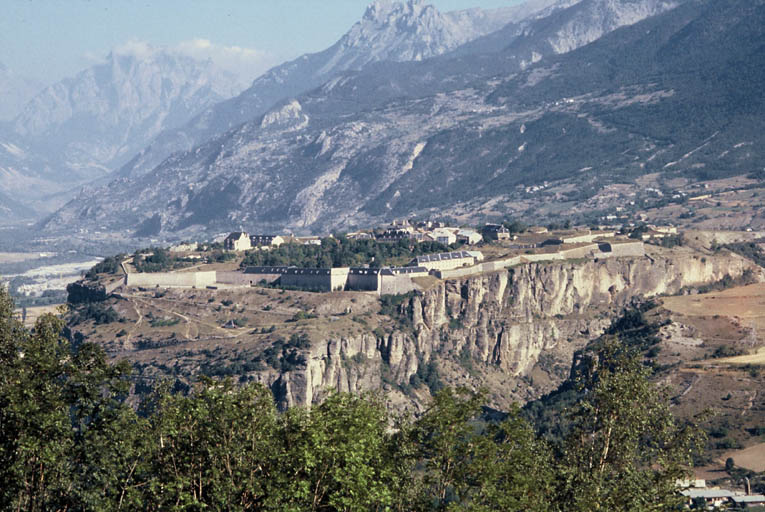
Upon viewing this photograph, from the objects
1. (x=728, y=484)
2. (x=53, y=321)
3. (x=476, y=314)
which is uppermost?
(x=53, y=321)

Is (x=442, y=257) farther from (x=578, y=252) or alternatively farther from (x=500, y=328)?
(x=578, y=252)

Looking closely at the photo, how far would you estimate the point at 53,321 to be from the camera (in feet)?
145

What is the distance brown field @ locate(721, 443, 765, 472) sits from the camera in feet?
272

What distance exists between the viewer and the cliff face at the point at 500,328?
380ft

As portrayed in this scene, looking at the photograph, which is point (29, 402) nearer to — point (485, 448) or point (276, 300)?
point (485, 448)

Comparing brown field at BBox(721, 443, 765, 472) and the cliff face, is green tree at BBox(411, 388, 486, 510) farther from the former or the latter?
the cliff face

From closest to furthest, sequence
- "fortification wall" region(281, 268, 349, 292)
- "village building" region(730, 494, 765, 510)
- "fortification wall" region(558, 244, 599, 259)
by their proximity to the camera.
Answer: "village building" region(730, 494, 765, 510)
"fortification wall" region(281, 268, 349, 292)
"fortification wall" region(558, 244, 599, 259)

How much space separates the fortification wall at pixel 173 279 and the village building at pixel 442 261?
1018 inches

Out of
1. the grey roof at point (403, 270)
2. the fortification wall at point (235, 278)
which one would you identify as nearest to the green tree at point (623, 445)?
the grey roof at point (403, 270)

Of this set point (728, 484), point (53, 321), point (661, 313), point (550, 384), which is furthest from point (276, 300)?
point (53, 321)

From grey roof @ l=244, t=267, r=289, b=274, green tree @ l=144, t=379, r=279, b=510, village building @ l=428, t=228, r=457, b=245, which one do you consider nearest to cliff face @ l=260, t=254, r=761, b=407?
grey roof @ l=244, t=267, r=289, b=274

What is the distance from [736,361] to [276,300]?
51423mm

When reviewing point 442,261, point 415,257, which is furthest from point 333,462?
point 415,257

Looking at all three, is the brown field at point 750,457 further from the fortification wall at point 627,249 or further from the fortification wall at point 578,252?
the fortification wall at point 627,249
